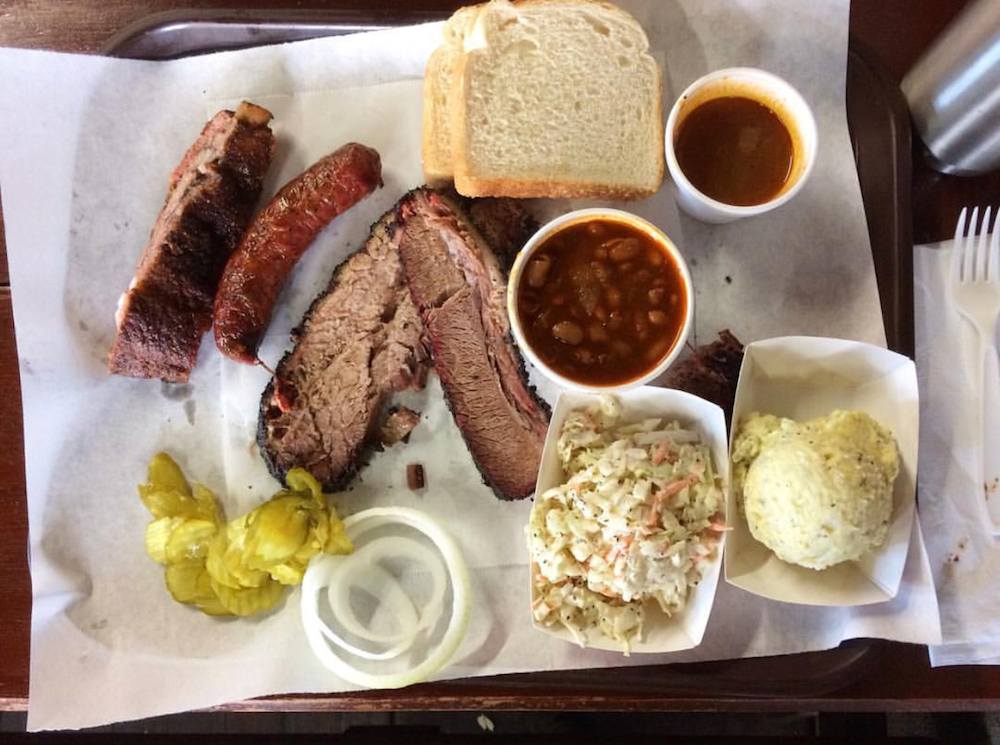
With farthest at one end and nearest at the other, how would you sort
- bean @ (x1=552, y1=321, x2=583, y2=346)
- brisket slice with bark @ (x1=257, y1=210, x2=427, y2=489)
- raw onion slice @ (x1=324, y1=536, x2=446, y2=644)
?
brisket slice with bark @ (x1=257, y1=210, x2=427, y2=489), raw onion slice @ (x1=324, y1=536, x2=446, y2=644), bean @ (x1=552, y1=321, x2=583, y2=346)

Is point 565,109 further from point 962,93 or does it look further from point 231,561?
point 231,561

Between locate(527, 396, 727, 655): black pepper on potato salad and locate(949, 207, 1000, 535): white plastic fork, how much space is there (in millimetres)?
865

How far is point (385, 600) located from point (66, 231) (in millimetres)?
1542

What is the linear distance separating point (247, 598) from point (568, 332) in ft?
4.02

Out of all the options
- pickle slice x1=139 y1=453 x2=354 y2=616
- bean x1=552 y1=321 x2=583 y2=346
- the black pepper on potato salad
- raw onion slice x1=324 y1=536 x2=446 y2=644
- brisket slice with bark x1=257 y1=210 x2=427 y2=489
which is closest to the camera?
the black pepper on potato salad

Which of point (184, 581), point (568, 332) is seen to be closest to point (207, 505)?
point (184, 581)

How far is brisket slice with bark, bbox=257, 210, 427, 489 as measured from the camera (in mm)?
2414

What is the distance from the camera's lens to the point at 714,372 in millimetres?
2332

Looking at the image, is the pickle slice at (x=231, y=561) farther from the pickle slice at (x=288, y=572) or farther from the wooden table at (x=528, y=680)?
the wooden table at (x=528, y=680)

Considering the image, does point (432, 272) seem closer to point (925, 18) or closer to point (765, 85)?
point (765, 85)

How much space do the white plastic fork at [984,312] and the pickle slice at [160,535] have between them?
2399 millimetres

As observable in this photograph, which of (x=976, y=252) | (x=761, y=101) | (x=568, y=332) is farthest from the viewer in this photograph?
(x=976, y=252)

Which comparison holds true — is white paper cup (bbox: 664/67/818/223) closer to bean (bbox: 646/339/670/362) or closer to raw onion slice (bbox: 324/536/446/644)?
bean (bbox: 646/339/670/362)

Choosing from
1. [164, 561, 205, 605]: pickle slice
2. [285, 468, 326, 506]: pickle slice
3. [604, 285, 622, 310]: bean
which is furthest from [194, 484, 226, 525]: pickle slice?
[604, 285, 622, 310]: bean
